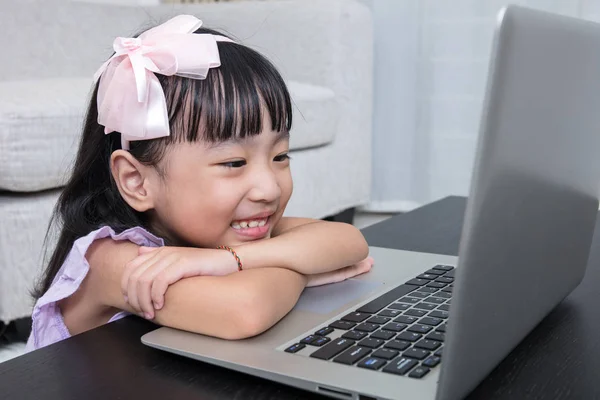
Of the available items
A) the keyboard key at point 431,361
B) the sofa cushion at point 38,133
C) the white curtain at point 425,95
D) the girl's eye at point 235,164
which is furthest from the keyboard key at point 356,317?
the white curtain at point 425,95

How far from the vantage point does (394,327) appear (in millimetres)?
563

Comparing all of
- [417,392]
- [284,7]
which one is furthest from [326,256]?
[284,7]

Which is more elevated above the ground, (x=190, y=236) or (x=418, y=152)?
(x=190, y=236)

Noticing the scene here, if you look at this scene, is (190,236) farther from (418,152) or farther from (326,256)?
(418,152)

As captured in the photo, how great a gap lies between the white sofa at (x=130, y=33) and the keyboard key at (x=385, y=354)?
0.92 m

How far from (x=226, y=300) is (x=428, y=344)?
17 centimetres

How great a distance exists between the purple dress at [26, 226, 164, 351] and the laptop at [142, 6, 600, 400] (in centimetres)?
16

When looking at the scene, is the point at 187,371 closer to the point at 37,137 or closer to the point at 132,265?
the point at 132,265

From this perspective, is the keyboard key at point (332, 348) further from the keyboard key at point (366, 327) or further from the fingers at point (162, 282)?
the fingers at point (162, 282)

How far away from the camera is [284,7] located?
7.23 ft

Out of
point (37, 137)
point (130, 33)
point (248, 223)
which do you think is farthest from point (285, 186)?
point (130, 33)

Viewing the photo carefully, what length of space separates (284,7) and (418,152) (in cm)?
76

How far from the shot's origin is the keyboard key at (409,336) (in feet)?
1.75

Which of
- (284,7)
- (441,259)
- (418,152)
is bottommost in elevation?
(418,152)
